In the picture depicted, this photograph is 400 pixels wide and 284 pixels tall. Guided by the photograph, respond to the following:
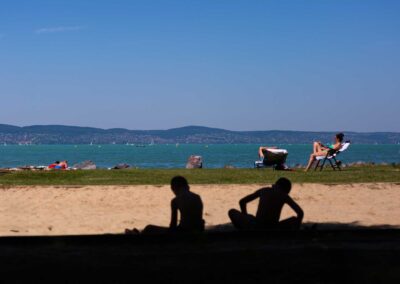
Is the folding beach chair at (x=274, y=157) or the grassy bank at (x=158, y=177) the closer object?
the grassy bank at (x=158, y=177)

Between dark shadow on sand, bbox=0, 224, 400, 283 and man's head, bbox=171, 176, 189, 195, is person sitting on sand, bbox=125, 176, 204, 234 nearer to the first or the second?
man's head, bbox=171, 176, 189, 195

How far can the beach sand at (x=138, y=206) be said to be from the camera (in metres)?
10.2

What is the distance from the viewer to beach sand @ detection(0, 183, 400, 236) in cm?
1017

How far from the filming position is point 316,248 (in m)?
5.79

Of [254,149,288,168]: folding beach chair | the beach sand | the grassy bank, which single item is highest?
[254,149,288,168]: folding beach chair

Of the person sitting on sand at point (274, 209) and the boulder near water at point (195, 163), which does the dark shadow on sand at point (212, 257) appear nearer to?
the person sitting on sand at point (274, 209)

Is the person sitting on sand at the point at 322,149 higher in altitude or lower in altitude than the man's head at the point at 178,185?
higher

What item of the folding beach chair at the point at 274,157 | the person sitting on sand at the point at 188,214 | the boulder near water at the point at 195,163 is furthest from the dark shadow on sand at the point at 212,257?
the boulder near water at the point at 195,163

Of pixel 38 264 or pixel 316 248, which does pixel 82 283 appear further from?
pixel 316 248

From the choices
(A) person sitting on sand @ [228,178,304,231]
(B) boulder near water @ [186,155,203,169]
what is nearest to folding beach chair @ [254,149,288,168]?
(B) boulder near water @ [186,155,203,169]

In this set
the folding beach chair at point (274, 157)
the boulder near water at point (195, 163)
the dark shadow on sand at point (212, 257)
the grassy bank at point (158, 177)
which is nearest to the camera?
the dark shadow on sand at point (212, 257)

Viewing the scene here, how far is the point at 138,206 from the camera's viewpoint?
1199 centimetres

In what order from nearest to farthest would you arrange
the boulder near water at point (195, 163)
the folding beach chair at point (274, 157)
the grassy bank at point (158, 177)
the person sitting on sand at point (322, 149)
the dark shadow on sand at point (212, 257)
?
1. the dark shadow on sand at point (212, 257)
2. the grassy bank at point (158, 177)
3. the person sitting on sand at point (322, 149)
4. the folding beach chair at point (274, 157)
5. the boulder near water at point (195, 163)

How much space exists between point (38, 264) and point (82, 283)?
0.61 metres
